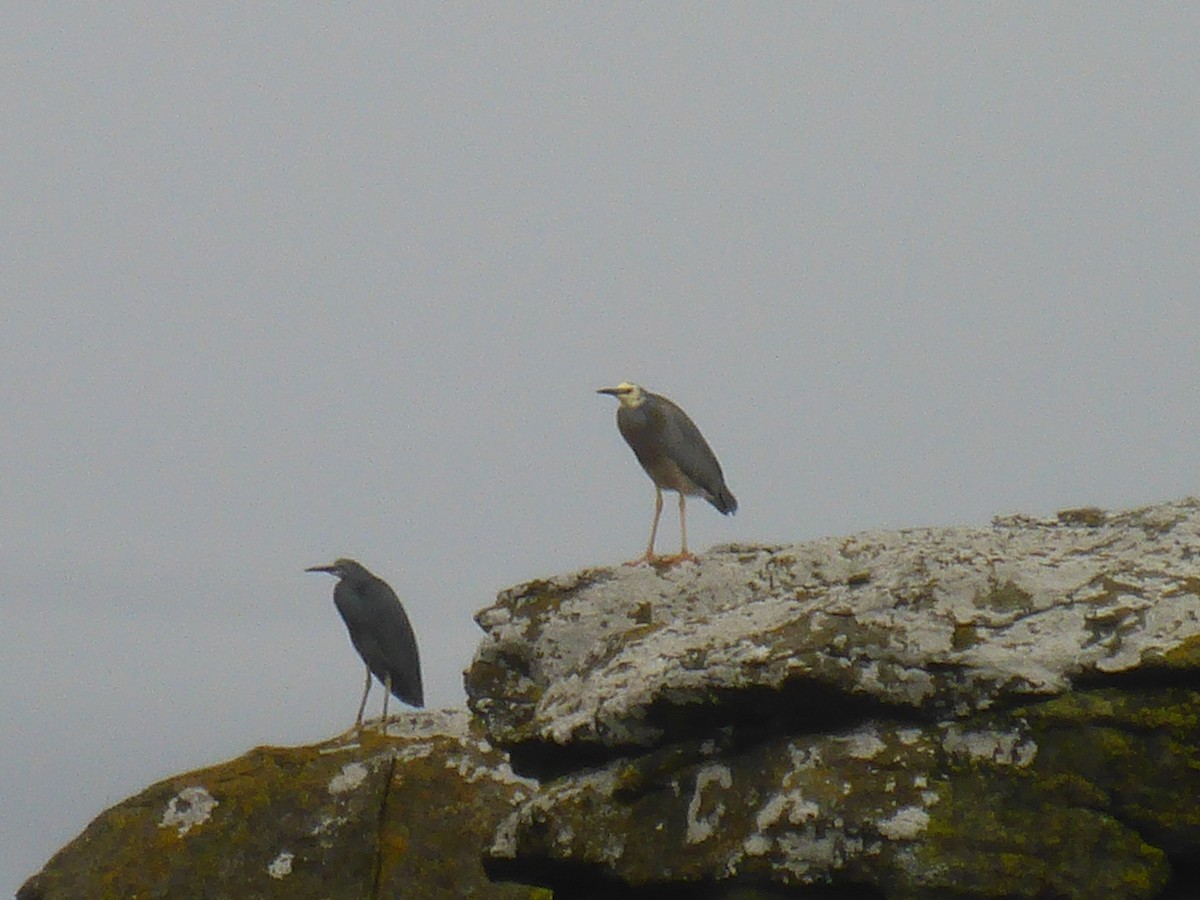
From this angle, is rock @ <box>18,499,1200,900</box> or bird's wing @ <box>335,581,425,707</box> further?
bird's wing @ <box>335,581,425,707</box>

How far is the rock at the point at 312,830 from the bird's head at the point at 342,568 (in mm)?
5276

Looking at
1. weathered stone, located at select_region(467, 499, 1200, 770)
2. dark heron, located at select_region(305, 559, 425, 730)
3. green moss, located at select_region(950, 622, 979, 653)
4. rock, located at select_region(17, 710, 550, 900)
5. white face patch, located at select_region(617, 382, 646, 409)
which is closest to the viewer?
weathered stone, located at select_region(467, 499, 1200, 770)

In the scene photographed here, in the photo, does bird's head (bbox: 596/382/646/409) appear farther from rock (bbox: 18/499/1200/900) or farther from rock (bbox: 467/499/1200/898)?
rock (bbox: 467/499/1200/898)

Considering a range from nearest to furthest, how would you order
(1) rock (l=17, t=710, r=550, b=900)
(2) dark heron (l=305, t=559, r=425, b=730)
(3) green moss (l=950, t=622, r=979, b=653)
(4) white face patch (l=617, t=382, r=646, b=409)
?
(3) green moss (l=950, t=622, r=979, b=653) < (1) rock (l=17, t=710, r=550, b=900) < (4) white face patch (l=617, t=382, r=646, b=409) < (2) dark heron (l=305, t=559, r=425, b=730)

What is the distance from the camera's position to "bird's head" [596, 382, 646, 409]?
642 inches

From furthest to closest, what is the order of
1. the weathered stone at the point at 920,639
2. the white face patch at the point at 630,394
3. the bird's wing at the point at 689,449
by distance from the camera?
the white face patch at the point at 630,394 → the bird's wing at the point at 689,449 → the weathered stone at the point at 920,639

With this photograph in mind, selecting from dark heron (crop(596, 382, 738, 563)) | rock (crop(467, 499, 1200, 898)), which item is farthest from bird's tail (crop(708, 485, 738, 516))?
rock (crop(467, 499, 1200, 898))

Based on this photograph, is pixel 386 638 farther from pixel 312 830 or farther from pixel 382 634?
pixel 312 830

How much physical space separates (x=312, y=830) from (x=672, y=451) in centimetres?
514

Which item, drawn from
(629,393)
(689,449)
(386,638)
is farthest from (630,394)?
(386,638)

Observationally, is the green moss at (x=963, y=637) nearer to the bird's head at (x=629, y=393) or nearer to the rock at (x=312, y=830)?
the rock at (x=312, y=830)

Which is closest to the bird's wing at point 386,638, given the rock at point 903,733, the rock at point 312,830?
the rock at point 312,830

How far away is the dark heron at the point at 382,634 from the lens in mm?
17719

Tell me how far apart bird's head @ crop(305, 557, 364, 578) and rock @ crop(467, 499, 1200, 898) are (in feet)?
32.0
